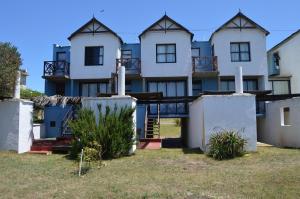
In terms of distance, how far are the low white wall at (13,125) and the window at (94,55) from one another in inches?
366

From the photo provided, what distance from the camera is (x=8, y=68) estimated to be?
16.5 m

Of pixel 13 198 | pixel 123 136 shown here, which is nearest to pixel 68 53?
pixel 123 136

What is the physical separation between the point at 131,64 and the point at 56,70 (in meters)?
5.96

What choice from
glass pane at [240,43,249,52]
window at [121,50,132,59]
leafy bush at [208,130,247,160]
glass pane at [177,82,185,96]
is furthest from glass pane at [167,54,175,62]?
leafy bush at [208,130,247,160]

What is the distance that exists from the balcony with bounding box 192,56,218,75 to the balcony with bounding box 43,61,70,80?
9999 millimetres

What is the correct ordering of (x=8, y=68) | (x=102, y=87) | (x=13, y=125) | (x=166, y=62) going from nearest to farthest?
(x=8, y=68)
(x=13, y=125)
(x=166, y=62)
(x=102, y=87)

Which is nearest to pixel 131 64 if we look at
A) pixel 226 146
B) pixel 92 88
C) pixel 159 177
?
pixel 92 88

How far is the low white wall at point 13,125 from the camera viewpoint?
16641 mm

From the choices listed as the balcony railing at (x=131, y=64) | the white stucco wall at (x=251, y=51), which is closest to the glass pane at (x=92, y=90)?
the balcony railing at (x=131, y=64)

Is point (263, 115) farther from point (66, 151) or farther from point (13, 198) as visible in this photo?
point (13, 198)

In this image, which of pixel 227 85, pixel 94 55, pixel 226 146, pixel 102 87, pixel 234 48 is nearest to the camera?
pixel 226 146

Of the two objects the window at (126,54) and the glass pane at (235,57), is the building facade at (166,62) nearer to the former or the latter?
the glass pane at (235,57)

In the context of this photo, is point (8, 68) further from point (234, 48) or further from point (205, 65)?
point (234, 48)

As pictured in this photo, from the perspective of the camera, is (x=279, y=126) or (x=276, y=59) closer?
(x=279, y=126)
